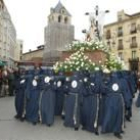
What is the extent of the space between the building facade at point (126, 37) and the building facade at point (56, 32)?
18013mm

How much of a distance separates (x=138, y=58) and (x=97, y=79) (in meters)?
40.9

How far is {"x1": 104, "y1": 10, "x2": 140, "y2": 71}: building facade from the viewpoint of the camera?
48062mm

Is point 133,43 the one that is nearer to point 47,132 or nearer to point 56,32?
point 56,32

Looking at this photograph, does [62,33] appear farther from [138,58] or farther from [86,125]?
[86,125]

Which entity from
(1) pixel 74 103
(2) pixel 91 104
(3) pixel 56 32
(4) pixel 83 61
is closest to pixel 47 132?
(1) pixel 74 103

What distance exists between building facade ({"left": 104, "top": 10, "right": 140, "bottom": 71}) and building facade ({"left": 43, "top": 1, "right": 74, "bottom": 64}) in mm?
18013

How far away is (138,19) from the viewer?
47.9 meters

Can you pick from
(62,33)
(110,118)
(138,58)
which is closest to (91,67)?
(110,118)

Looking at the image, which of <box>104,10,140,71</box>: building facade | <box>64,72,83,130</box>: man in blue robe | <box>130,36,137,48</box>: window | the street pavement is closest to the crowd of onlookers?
the street pavement

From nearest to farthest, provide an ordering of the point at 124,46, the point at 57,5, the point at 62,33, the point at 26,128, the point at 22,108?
the point at 26,128 < the point at 22,108 < the point at 124,46 < the point at 62,33 < the point at 57,5

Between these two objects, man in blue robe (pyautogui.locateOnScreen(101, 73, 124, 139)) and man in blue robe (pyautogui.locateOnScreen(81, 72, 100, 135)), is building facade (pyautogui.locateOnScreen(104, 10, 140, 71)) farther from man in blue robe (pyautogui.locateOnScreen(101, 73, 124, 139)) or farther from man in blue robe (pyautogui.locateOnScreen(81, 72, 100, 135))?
man in blue robe (pyautogui.locateOnScreen(101, 73, 124, 139))

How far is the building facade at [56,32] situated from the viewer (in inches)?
2763

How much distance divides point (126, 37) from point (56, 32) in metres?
25.1

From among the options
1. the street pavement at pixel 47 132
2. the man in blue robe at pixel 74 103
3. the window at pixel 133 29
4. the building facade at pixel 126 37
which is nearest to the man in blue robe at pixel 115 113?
the street pavement at pixel 47 132
